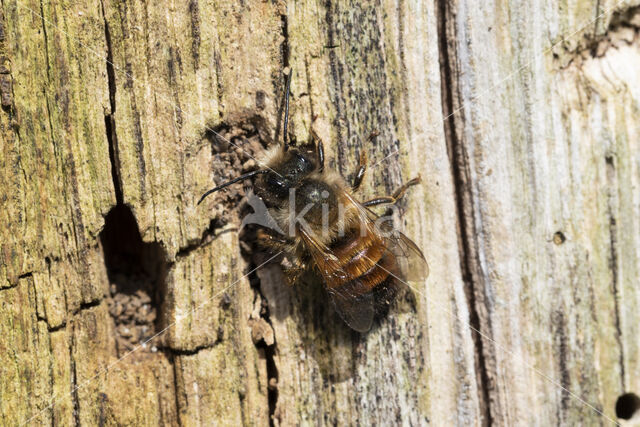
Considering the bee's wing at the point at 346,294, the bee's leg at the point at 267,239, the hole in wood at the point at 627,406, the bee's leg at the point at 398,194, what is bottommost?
the hole in wood at the point at 627,406

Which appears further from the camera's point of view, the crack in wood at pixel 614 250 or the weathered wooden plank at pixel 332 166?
the crack in wood at pixel 614 250

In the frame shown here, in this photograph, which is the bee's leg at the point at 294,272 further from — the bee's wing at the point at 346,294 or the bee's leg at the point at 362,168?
the bee's leg at the point at 362,168

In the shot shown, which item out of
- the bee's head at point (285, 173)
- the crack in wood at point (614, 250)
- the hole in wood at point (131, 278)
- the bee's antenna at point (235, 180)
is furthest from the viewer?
the crack in wood at point (614, 250)

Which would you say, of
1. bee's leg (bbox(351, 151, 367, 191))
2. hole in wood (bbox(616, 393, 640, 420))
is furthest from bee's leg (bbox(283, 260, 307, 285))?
hole in wood (bbox(616, 393, 640, 420))

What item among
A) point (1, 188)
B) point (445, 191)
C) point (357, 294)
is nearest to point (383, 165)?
point (445, 191)

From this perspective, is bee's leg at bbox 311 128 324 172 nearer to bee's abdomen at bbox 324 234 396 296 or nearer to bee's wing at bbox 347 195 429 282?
bee's wing at bbox 347 195 429 282

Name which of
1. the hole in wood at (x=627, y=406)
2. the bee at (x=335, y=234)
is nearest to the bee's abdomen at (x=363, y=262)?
the bee at (x=335, y=234)

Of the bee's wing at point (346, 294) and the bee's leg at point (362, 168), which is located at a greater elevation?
the bee's leg at point (362, 168)

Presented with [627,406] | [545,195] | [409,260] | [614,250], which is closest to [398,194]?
[409,260]

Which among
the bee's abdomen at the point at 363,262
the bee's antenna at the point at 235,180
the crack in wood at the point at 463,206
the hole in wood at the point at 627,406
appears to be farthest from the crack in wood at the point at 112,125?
the hole in wood at the point at 627,406

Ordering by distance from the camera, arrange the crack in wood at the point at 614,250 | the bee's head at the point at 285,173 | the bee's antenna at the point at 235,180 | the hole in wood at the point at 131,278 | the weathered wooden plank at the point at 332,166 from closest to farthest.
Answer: the weathered wooden plank at the point at 332,166, the bee's antenna at the point at 235,180, the hole in wood at the point at 131,278, the bee's head at the point at 285,173, the crack in wood at the point at 614,250
